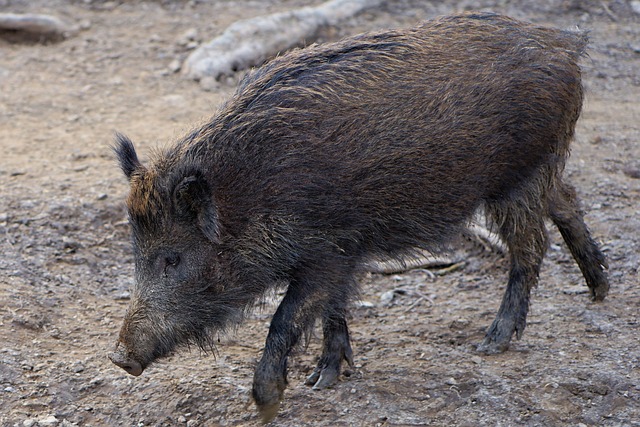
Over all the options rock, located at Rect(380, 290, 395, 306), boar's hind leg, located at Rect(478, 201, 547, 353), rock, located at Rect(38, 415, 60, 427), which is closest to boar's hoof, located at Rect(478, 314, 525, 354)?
boar's hind leg, located at Rect(478, 201, 547, 353)

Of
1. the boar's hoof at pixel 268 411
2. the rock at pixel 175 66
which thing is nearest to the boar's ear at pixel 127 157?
the boar's hoof at pixel 268 411

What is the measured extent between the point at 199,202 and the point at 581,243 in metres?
2.42

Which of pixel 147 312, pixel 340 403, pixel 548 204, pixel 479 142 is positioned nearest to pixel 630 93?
pixel 548 204

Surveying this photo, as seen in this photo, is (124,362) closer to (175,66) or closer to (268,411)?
(268,411)

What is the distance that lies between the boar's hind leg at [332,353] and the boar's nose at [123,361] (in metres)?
0.93

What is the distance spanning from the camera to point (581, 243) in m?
5.19

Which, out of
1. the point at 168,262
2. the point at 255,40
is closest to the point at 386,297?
the point at 168,262

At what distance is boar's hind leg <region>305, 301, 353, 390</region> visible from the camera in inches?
174

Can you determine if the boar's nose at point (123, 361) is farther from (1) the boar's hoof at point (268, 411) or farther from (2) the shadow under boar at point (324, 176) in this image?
(1) the boar's hoof at point (268, 411)

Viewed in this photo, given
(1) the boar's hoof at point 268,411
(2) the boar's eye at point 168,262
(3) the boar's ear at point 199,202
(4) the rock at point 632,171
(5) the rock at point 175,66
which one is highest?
(3) the boar's ear at point 199,202

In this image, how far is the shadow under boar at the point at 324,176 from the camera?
12.9ft

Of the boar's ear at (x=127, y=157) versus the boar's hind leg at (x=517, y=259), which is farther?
the boar's hind leg at (x=517, y=259)

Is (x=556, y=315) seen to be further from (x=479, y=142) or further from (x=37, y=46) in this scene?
(x=37, y=46)

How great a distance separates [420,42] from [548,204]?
126 centimetres
